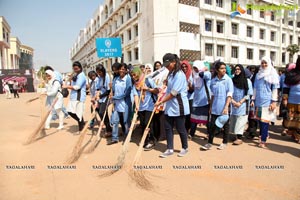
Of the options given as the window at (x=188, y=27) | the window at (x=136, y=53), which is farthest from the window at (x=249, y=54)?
the window at (x=136, y=53)

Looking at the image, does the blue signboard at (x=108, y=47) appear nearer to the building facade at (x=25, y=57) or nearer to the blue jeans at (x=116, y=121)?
the blue jeans at (x=116, y=121)

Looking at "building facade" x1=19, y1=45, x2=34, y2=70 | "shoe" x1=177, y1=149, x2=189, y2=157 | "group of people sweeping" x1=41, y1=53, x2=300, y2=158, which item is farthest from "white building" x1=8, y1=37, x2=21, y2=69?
"shoe" x1=177, y1=149, x2=189, y2=157

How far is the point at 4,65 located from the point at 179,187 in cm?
3964

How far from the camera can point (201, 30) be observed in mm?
18641

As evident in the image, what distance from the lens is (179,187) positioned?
2.71 meters

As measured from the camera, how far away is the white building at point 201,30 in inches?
675

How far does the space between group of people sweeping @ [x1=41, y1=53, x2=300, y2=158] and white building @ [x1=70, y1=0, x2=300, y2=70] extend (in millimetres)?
12837

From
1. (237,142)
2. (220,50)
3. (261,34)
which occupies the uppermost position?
(261,34)

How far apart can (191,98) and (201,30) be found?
1526 centimetres

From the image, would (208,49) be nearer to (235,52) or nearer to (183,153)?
(235,52)

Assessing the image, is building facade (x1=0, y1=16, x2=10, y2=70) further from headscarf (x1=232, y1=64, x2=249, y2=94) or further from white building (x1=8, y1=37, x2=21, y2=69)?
headscarf (x1=232, y1=64, x2=249, y2=94)

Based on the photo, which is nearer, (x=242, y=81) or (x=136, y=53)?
(x=242, y=81)

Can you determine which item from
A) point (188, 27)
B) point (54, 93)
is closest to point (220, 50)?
point (188, 27)

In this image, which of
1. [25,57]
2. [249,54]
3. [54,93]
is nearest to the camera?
[54,93]
